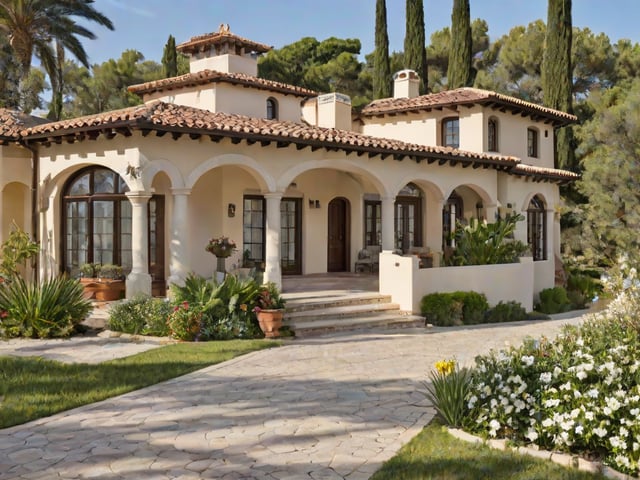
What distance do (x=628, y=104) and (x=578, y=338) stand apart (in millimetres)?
21705

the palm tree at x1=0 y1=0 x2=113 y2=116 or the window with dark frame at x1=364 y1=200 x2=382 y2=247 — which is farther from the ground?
the palm tree at x1=0 y1=0 x2=113 y2=116

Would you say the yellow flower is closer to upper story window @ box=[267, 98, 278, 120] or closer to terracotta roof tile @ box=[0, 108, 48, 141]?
terracotta roof tile @ box=[0, 108, 48, 141]

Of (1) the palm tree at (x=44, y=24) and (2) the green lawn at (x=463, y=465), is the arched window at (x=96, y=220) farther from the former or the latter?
(1) the palm tree at (x=44, y=24)

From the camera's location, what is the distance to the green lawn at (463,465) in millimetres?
5281

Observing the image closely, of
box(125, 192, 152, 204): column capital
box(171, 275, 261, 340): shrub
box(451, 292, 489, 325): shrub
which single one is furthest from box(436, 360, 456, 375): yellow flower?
box(451, 292, 489, 325): shrub

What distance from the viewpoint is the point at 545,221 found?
24.6 m

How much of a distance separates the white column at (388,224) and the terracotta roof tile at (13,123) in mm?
9420

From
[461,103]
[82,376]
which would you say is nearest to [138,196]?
[82,376]

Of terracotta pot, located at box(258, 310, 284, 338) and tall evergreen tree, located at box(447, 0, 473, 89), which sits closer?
terracotta pot, located at box(258, 310, 284, 338)

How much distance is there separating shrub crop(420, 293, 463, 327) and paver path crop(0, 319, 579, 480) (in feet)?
17.0

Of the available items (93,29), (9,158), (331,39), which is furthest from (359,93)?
(9,158)

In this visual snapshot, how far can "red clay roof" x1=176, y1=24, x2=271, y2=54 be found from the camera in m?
22.8

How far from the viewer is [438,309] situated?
50.3ft

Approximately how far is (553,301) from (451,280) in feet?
20.2
